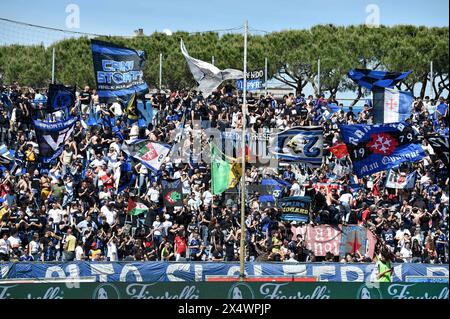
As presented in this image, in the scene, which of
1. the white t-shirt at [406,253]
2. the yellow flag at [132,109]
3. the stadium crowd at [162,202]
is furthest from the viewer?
the yellow flag at [132,109]

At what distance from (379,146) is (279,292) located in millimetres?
7031

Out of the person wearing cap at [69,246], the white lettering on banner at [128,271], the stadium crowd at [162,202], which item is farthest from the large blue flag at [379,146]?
the person wearing cap at [69,246]

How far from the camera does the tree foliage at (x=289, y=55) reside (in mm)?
41656

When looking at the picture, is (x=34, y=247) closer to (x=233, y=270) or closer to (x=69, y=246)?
(x=69, y=246)

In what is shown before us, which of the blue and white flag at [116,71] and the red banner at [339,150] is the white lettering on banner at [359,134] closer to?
the red banner at [339,150]

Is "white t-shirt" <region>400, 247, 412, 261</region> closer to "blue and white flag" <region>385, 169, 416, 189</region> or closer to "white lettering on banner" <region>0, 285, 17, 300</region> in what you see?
"blue and white flag" <region>385, 169, 416, 189</region>

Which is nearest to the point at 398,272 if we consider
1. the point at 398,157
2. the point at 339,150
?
the point at 398,157

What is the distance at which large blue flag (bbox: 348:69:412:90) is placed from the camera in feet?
99.8

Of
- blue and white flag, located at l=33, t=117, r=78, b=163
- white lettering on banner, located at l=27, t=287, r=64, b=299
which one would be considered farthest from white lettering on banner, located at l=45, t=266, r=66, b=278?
blue and white flag, located at l=33, t=117, r=78, b=163

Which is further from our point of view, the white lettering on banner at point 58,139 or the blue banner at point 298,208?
the white lettering on banner at point 58,139

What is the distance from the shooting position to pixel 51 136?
26.8 m

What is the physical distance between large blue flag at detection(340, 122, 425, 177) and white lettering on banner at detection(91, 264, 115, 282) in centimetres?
815

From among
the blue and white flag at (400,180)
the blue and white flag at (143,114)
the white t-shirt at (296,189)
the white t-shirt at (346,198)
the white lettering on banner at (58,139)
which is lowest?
the white t-shirt at (346,198)
